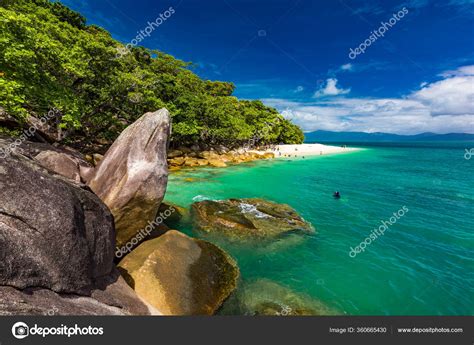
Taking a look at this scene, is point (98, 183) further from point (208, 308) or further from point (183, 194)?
point (183, 194)

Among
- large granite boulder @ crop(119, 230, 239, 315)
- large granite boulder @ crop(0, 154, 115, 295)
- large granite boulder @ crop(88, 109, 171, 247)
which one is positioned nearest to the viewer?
large granite boulder @ crop(0, 154, 115, 295)

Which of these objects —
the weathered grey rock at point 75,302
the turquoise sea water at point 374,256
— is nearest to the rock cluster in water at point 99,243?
the weathered grey rock at point 75,302

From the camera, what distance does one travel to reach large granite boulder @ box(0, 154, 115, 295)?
4910 mm

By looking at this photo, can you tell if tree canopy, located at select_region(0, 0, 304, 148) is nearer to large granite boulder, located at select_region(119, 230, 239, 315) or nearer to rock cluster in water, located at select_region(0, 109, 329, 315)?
rock cluster in water, located at select_region(0, 109, 329, 315)

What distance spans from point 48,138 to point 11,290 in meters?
17.4

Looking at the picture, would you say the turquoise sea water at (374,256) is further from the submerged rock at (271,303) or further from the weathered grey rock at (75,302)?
the weathered grey rock at (75,302)

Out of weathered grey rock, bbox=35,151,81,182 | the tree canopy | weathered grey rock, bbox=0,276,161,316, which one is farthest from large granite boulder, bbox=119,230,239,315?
the tree canopy

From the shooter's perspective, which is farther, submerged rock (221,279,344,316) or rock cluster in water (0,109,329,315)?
submerged rock (221,279,344,316)

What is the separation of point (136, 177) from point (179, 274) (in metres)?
4.27

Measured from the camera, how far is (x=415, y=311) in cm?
924

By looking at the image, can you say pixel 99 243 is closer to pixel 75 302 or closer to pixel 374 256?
pixel 75 302

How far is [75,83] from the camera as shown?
1822 cm

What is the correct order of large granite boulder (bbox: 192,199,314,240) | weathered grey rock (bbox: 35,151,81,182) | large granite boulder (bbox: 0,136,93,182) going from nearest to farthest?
large granite boulder (bbox: 0,136,93,182) → weathered grey rock (bbox: 35,151,81,182) → large granite boulder (bbox: 192,199,314,240)

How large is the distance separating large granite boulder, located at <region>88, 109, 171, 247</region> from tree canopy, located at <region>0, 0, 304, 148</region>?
176 inches
